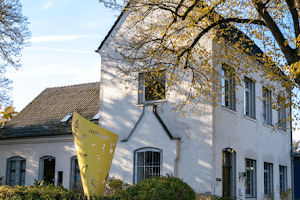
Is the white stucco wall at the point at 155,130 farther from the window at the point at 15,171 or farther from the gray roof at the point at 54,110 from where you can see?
the window at the point at 15,171

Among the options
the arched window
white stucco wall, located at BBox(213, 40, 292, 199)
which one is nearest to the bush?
white stucco wall, located at BBox(213, 40, 292, 199)

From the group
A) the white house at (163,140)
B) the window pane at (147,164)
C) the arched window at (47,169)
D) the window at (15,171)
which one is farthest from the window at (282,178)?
the window at (15,171)

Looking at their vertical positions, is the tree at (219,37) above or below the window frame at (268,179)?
above

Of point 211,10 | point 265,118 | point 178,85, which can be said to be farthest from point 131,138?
point 265,118

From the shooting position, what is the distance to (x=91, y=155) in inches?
395

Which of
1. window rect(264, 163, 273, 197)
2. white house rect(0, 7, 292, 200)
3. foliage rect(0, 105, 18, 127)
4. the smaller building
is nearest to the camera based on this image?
white house rect(0, 7, 292, 200)

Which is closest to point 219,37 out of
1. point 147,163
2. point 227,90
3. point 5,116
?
point 227,90

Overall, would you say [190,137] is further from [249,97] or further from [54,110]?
[54,110]

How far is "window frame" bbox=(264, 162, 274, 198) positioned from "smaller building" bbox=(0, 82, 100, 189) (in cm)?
955

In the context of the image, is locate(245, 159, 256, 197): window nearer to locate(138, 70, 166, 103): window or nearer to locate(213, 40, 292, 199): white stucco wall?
locate(213, 40, 292, 199): white stucco wall

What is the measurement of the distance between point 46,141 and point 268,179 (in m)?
12.3

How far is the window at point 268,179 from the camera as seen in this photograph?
763 inches

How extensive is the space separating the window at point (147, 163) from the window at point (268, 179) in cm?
703

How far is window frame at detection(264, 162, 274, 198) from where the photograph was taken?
19.4 meters
